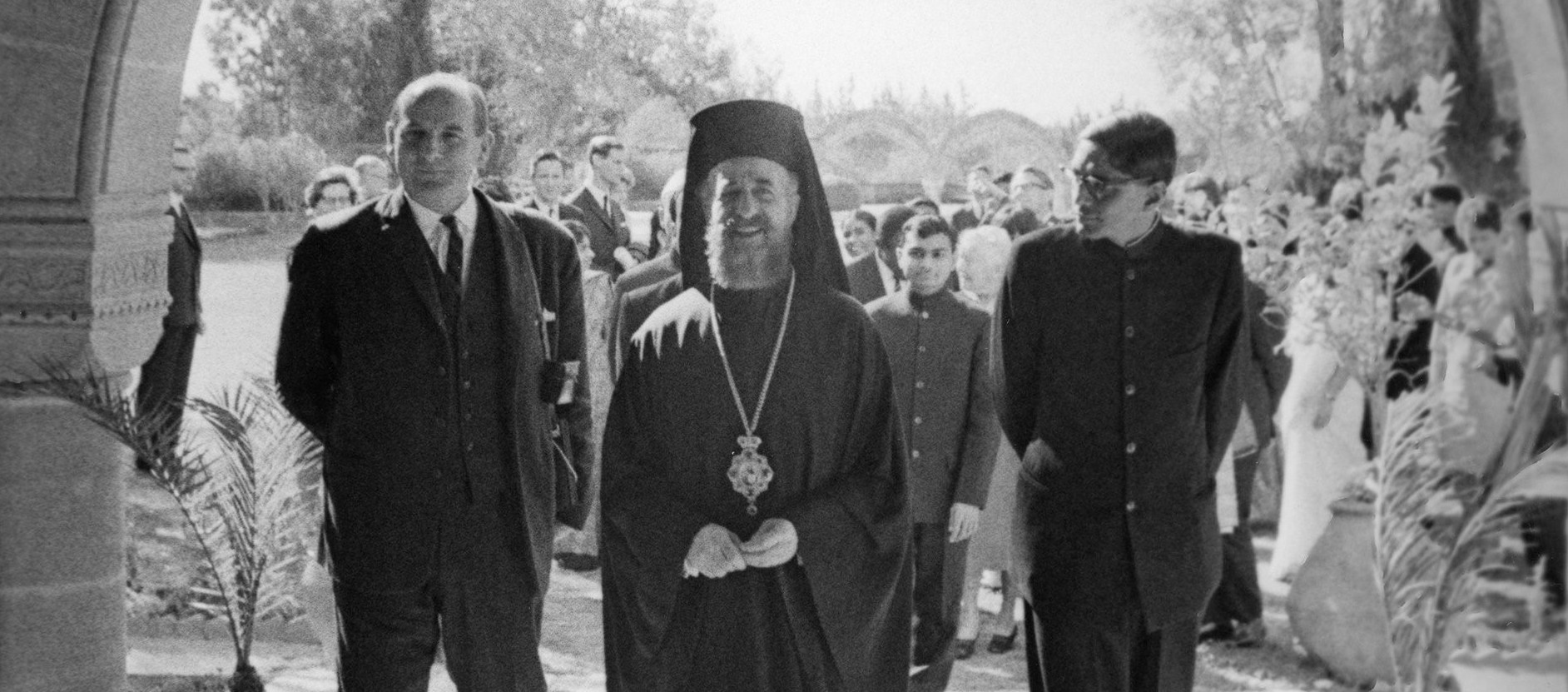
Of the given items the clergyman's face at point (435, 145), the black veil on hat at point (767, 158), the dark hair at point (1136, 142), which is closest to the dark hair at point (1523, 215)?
the dark hair at point (1136, 142)

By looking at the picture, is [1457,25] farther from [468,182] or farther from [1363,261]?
[468,182]

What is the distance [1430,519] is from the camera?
3.23 metres

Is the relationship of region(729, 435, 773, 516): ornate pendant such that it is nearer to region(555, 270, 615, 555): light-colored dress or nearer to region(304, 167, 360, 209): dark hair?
region(555, 270, 615, 555): light-colored dress

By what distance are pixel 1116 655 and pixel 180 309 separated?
6.94 meters

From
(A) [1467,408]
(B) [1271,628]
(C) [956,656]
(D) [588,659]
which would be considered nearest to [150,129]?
(D) [588,659]

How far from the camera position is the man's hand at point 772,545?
408cm

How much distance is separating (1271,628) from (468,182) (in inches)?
171

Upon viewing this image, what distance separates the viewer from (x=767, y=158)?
4.21m

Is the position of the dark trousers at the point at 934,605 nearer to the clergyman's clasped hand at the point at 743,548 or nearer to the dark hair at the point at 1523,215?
the clergyman's clasped hand at the point at 743,548

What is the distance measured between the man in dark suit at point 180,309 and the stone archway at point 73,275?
418 cm

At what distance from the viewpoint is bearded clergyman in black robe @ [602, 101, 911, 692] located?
4.19 meters

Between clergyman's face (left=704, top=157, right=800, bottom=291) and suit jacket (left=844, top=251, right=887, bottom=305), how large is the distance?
3.68 m

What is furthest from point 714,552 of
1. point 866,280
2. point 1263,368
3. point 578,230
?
point 578,230

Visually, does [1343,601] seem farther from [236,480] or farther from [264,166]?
[264,166]
